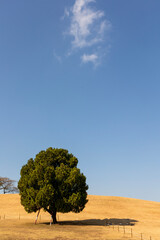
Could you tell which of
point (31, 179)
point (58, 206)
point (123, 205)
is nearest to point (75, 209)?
point (58, 206)

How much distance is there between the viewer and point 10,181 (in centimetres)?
12256

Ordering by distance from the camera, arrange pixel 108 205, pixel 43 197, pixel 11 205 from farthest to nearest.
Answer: pixel 108 205 → pixel 11 205 → pixel 43 197

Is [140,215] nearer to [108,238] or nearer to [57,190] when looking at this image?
[57,190]

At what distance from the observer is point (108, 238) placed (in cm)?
3109

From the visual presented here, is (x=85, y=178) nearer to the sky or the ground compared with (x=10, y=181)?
nearer to the ground

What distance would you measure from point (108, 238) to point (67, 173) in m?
14.2

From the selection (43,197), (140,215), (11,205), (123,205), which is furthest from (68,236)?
(123,205)

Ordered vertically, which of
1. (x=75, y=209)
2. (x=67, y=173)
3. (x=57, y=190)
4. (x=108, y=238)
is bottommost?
(x=108, y=238)

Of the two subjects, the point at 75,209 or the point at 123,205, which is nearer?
the point at 75,209

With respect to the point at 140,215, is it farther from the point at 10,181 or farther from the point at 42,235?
the point at 10,181

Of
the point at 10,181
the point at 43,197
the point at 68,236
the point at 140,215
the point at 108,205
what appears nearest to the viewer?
the point at 68,236

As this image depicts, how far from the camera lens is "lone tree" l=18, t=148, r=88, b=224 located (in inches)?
1576

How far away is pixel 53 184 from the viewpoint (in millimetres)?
42375

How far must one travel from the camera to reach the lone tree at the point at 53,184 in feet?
131
